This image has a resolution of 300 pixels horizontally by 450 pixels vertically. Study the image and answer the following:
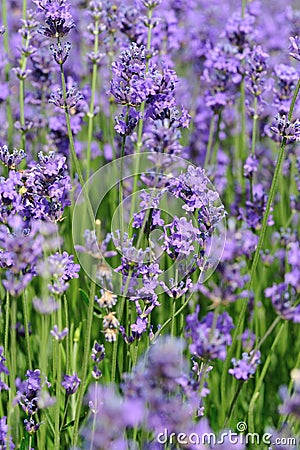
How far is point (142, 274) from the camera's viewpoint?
1.85 m

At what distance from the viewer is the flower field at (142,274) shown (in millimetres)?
1472

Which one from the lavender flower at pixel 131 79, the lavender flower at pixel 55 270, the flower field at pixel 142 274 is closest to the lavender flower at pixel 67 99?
the flower field at pixel 142 274

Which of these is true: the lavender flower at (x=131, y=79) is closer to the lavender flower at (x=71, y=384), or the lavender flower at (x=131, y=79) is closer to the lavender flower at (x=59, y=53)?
the lavender flower at (x=59, y=53)

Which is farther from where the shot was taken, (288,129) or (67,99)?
(67,99)

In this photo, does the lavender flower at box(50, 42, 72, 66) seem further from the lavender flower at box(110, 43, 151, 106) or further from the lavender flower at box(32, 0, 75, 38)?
the lavender flower at box(110, 43, 151, 106)

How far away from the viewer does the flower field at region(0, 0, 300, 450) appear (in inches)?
57.9

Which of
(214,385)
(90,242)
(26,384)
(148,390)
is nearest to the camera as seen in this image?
(148,390)

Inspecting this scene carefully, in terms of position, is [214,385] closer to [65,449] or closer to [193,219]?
[65,449]

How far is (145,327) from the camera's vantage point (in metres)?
1.83

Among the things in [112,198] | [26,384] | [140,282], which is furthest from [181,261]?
[112,198]

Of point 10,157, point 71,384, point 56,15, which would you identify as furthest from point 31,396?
point 56,15

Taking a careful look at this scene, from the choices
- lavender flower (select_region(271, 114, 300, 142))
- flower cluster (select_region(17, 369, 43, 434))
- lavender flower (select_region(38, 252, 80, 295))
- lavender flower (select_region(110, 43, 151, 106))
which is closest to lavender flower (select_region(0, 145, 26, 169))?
lavender flower (select_region(110, 43, 151, 106))

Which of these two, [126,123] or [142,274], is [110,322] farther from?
[126,123]

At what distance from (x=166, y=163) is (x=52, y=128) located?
49.7 inches
